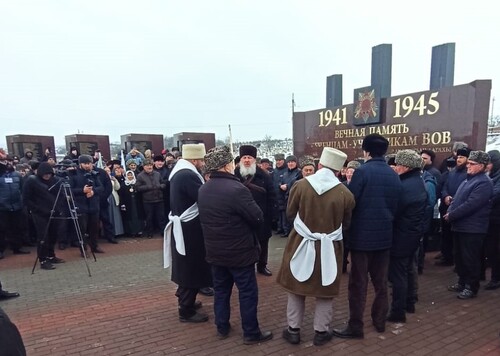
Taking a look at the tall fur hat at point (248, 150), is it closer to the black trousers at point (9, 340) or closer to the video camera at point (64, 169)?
the video camera at point (64, 169)

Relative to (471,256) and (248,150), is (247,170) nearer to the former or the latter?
(248,150)

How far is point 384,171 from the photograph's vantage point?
10.5 feet

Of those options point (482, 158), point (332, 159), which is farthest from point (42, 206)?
point (482, 158)

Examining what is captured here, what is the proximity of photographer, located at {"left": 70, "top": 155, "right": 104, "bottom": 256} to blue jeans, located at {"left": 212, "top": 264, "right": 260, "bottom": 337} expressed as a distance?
164 inches

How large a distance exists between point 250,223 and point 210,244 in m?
0.44

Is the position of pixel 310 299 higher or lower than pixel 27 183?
lower

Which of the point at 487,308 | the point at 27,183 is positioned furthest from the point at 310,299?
the point at 27,183

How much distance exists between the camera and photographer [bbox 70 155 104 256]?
252 inches

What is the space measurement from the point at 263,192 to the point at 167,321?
218 cm

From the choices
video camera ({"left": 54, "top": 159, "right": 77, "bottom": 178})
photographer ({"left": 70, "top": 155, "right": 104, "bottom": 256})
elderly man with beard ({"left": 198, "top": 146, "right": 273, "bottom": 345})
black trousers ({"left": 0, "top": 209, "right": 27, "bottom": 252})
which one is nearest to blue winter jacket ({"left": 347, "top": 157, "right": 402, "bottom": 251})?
elderly man with beard ({"left": 198, "top": 146, "right": 273, "bottom": 345})

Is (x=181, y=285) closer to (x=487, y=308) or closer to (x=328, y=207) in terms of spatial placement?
(x=328, y=207)

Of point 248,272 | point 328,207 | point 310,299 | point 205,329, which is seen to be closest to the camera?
point 328,207

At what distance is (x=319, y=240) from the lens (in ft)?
9.83

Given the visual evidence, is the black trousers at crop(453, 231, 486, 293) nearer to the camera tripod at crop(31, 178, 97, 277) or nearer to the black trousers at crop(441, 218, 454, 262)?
the black trousers at crop(441, 218, 454, 262)
